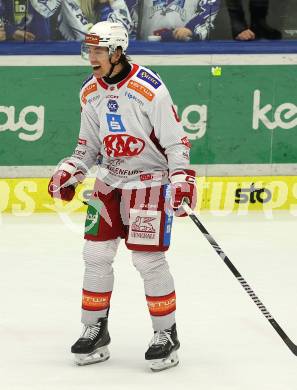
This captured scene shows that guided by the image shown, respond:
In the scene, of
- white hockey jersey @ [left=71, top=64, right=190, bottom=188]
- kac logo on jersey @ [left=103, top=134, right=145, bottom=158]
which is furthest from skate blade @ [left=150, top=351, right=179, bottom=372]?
kac logo on jersey @ [left=103, top=134, right=145, bottom=158]

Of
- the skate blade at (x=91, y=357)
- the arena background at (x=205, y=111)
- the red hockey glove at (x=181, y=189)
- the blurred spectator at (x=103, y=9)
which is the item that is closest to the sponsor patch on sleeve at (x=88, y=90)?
the red hockey glove at (x=181, y=189)

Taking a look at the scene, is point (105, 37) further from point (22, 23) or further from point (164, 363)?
point (22, 23)

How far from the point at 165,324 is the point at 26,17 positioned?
163 inches

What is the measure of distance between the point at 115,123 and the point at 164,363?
108 centimetres

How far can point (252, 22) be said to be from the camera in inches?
388

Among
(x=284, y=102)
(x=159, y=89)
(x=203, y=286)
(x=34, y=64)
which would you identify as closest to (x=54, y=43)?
(x=34, y=64)

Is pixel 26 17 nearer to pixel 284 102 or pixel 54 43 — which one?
pixel 54 43

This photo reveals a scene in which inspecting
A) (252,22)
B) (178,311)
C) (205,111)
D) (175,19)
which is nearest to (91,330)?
(178,311)

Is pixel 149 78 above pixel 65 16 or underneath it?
above

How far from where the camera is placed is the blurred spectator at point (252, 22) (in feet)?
32.2

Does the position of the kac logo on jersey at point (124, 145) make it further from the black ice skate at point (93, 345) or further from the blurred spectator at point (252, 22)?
the blurred spectator at point (252, 22)

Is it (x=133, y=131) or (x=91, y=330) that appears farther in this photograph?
(x=91, y=330)

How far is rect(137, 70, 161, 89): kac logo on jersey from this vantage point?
5.64m

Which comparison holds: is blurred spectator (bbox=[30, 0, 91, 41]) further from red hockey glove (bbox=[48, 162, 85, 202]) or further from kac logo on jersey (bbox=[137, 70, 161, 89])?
kac logo on jersey (bbox=[137, 70, 161, 89])
